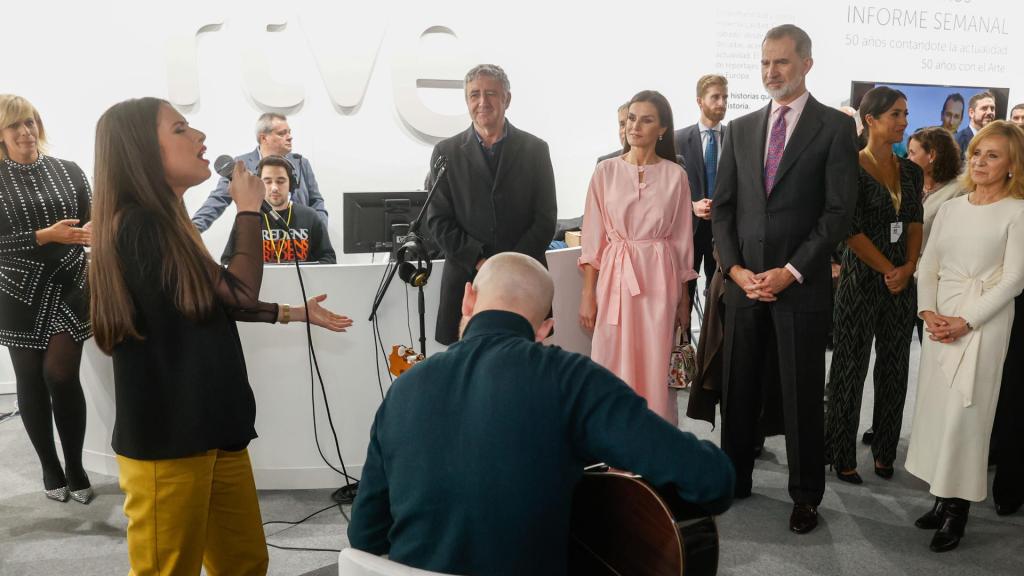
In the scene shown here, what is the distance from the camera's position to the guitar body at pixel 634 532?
139 centimetres

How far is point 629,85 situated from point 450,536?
600cm

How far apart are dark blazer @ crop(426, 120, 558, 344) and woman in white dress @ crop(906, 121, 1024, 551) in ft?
5.18

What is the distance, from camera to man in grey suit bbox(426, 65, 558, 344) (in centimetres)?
328

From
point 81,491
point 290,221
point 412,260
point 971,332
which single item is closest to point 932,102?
point 971,332

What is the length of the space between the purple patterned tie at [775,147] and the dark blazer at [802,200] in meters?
0.03

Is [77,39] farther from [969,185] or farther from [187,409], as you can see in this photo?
[969,185]

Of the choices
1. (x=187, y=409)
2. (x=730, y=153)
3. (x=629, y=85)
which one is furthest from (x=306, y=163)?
(x=187, y=409)

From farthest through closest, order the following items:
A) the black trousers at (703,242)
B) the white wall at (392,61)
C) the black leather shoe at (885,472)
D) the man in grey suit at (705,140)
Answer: the white wall at (392,61), the man in grey suit at (705,140), the black trousers at (703,242), the black leather shoe at (885,472)

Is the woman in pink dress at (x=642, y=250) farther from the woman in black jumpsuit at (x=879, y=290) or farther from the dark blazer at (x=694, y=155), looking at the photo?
the dark blazer at (x=694, y=155)

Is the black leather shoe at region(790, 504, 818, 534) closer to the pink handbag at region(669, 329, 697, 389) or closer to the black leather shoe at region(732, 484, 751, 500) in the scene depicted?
the black leather shoe at region(732, 484, 751, 500)

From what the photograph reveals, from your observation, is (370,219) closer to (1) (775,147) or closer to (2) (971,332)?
(1) (775,147)

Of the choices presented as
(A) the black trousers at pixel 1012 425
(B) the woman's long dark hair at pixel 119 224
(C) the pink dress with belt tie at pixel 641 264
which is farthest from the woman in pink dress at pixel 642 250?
(B) the woman's long dark hair at pixel 119 224

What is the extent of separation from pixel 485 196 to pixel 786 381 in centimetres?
140

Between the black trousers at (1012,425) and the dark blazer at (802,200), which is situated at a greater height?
the dark blazer at (802,200)
